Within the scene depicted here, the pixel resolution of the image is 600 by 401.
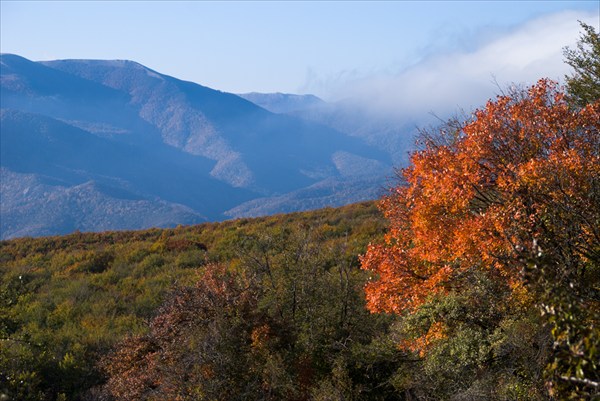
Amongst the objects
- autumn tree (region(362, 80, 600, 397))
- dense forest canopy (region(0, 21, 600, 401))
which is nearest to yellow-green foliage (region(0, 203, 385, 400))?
dense forest canopy (region(0, 21, 600, 401))

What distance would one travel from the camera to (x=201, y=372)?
13.7 m

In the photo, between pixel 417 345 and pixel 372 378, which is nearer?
pixel 417 345

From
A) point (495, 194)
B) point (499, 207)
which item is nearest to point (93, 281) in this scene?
point (495, 194)

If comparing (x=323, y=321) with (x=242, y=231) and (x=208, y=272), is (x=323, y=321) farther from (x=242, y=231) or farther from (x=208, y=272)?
(x=242, y=231)

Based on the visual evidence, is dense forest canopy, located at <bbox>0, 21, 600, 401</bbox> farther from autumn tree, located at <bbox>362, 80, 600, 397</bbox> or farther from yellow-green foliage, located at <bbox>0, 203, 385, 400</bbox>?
yellow-green foliage, located at <bbox>0, 203, 385, 400</bbox>

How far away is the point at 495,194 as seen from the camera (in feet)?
43.7

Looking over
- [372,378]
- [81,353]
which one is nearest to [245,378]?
[372,378]

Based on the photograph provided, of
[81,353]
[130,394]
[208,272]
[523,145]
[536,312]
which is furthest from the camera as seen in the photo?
[81,353]

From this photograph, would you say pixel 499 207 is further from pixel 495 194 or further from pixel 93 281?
pixel 93 281

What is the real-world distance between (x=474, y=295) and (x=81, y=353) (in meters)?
13.5

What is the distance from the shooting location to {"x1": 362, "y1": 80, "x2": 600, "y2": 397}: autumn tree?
424 inches

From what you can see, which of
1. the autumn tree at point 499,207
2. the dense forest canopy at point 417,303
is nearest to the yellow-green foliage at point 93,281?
the dense forest canopy at point 417,303

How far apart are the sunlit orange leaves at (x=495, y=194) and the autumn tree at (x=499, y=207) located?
0.9 inches

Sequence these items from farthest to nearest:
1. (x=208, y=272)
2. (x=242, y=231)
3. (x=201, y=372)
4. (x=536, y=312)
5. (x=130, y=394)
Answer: (x=242, y=231) < (x=208, y=272) < (x=130, y=394) < (x=201, y=372) < (x=536, y=312)
